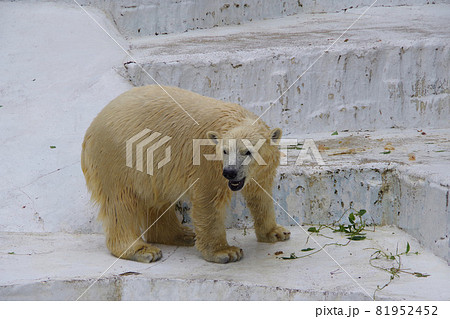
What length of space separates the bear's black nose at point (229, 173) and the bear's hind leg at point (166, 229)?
3.98ft

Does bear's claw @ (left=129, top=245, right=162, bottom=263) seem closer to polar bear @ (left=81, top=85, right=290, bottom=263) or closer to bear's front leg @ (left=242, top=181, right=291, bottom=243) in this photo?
polar bear @ (left=81, top=85, right=290, bottom=263)

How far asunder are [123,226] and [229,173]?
1256 millimetres

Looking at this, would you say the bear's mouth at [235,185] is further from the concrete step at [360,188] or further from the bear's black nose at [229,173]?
the concrete step at [360,188]

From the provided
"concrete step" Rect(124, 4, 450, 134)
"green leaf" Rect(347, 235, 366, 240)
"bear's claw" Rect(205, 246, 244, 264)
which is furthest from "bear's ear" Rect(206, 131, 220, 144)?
"concrete step" Rect(124, 4, 450, 134)

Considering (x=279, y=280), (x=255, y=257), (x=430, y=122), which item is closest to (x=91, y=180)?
(x=255, y=257)

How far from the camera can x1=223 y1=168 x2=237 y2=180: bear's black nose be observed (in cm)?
417

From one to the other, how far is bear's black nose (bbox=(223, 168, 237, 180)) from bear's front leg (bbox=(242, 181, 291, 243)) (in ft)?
1.99

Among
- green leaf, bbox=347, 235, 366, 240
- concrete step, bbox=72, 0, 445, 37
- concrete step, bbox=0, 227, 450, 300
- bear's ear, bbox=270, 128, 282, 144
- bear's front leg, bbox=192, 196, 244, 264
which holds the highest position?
concrete step, bbox=72, 0, 445, 37

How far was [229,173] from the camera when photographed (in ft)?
13.7

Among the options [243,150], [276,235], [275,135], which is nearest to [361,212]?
[276,235]

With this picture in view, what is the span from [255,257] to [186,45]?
401 centimetres

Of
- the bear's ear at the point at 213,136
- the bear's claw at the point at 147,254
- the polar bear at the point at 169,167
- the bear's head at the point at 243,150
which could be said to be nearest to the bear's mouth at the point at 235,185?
the bear's head at the point at 243,150

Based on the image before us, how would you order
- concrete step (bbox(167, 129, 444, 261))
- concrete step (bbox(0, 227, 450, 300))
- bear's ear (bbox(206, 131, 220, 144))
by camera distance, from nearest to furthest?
1. concrete step (bbox(0, 227, 450, 300))
2. bear's ear (bbox(206, 131, 220, 144))
3. concrete step (bbox(167, 129, 444, 261))

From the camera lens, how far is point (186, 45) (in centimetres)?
802
